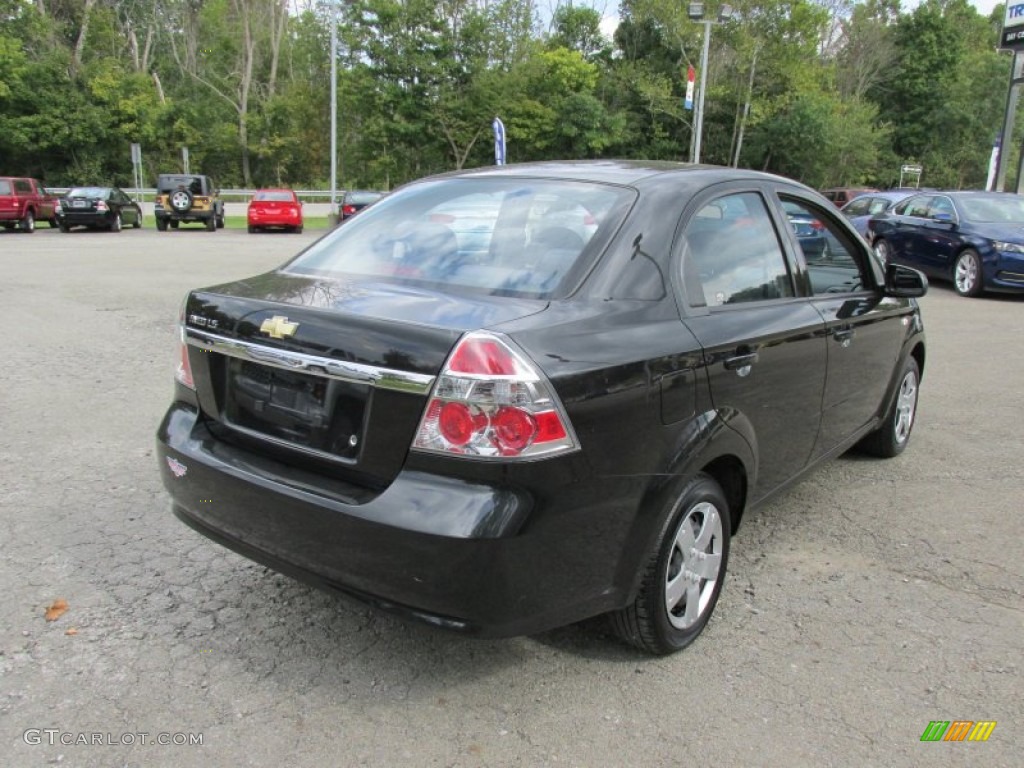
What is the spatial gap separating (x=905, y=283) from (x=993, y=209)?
431 inches

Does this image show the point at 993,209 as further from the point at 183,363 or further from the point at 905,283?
the point at 183,363

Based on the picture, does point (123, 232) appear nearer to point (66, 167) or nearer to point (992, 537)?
point (66, 167)

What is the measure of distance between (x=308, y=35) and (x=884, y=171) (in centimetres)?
4225

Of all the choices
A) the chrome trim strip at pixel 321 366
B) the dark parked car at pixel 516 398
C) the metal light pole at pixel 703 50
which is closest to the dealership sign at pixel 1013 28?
the metal light pole at pixel 703 50

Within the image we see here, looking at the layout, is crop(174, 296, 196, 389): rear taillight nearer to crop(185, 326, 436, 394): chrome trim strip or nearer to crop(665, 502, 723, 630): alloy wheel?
crop(185, 326, 436, 394): chrome trim strip

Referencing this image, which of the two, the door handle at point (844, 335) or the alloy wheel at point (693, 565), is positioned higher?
the door handle at point (844, 335)

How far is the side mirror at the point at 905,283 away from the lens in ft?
14.3

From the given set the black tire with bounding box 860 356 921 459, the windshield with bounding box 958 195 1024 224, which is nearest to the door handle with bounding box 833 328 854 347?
the black tire with bounding box 860 356 921 459

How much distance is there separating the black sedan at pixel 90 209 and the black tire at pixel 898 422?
2600cm

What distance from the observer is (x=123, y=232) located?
26.8 meters

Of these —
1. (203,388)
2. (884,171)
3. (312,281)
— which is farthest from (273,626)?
(884,171)

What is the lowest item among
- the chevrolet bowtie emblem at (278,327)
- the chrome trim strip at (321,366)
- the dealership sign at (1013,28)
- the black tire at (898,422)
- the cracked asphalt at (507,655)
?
the cracked asphalt at (507,655)

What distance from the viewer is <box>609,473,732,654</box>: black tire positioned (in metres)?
2.74

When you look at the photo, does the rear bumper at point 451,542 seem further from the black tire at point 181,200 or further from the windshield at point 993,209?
the black tire at point 181,200
